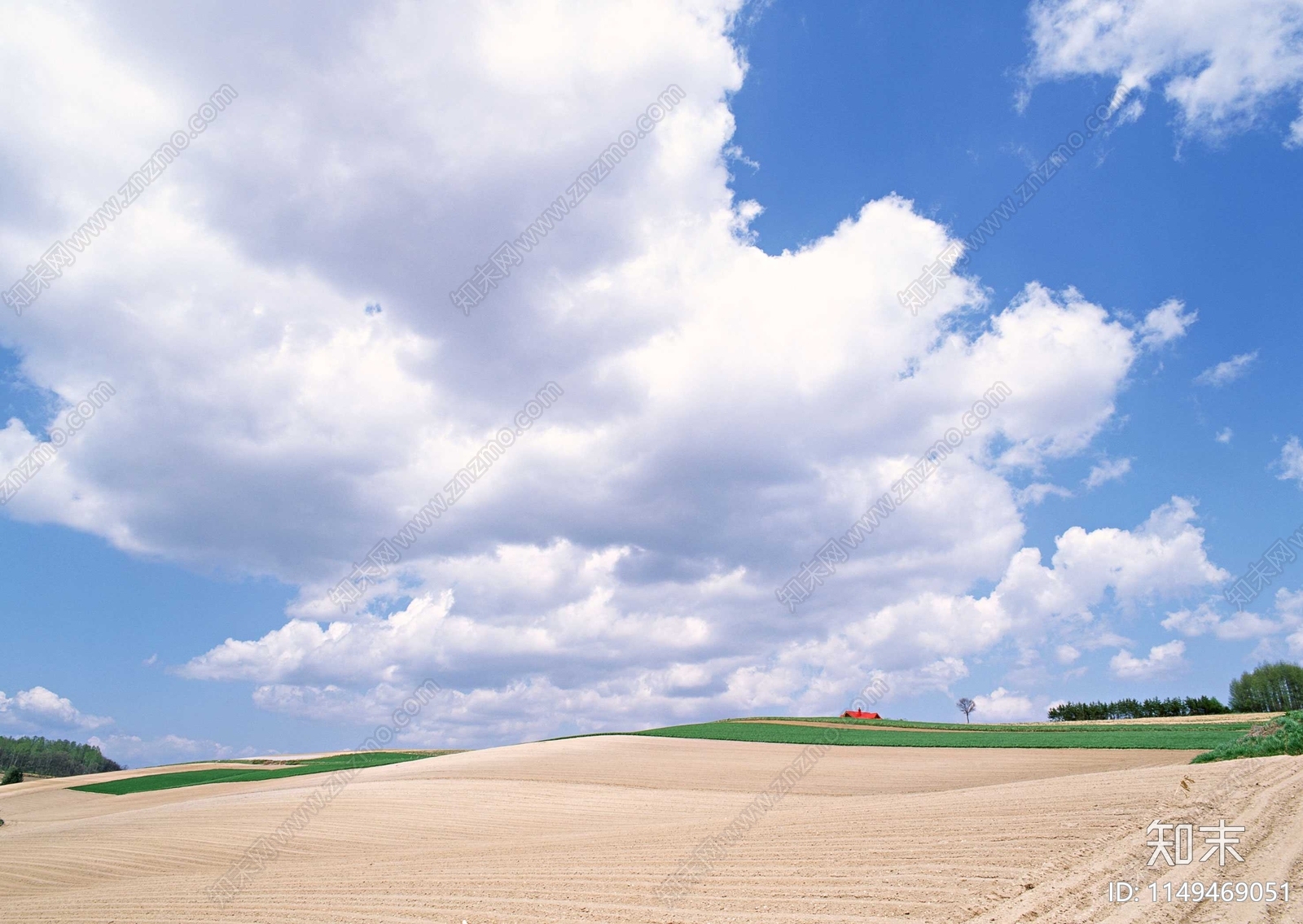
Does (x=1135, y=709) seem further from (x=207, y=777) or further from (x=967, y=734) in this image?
(x=207, y=777)

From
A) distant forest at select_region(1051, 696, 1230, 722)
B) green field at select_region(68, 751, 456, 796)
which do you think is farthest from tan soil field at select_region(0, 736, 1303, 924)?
distant forest at select_region(1051, 696, 1230, 722)

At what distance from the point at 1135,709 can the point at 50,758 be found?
558 ft

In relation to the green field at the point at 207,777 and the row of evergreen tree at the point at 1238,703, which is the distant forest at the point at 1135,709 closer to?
the row of evergreen tree at the point at 1238,703

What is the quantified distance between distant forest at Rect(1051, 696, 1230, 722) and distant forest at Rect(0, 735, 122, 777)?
14058cm

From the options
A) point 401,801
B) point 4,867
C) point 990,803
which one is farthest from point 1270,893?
point 4,867

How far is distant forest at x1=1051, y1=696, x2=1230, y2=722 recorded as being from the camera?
95.8 metres

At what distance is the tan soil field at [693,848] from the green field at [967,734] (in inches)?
357

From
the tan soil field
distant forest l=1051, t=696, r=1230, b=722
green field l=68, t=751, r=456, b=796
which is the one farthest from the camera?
distant forest l=1051, t=696, r=1230, b=722

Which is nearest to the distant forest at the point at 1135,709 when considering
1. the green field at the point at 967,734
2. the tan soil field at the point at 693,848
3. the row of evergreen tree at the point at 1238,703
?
the row of evergreen tree at the point at 1238,703

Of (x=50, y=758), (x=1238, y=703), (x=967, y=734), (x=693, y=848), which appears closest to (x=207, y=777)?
(x=967, y=734)

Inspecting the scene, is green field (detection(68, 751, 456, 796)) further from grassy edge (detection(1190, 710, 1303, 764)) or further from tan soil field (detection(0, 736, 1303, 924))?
grassy edge (detection(1190, 710, 1303, 764))

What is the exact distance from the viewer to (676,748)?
4634 cm

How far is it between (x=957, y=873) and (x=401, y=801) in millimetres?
24829

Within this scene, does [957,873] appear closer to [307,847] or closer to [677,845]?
[677,845]
